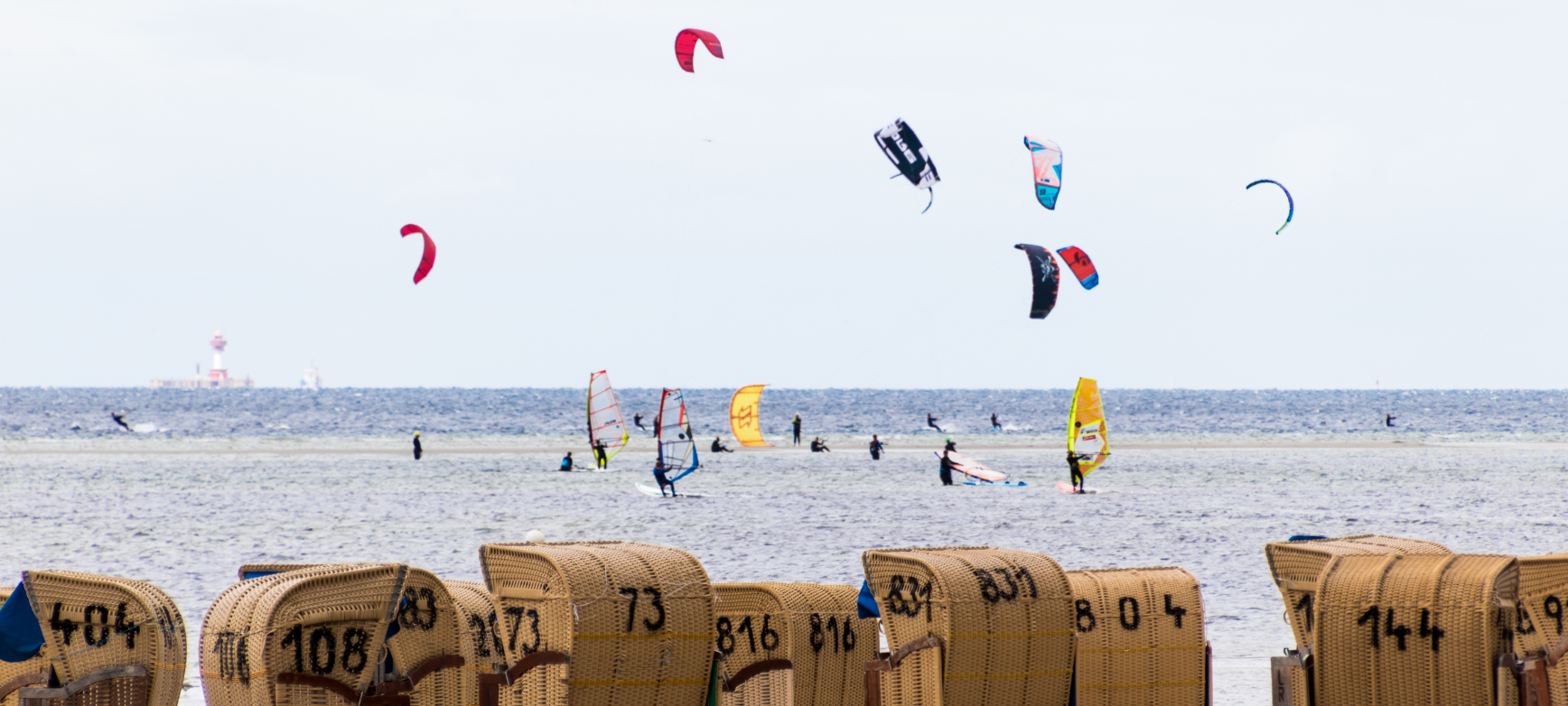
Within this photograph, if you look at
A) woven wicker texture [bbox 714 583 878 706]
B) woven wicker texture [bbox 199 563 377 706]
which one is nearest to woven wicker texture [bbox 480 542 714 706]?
woven wicker texture [bbox 714 583 878 706]

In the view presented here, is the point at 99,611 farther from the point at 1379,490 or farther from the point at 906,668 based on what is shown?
the point at 1379,490

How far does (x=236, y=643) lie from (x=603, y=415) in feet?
115

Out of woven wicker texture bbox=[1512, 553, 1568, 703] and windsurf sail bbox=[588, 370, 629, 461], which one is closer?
woven wicker texture bbox=[1512, 553, 1568, 703]

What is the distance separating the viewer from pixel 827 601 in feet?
25.3

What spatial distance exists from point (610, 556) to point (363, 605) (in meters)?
1.28

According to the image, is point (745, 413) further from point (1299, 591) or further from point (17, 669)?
point (17, 669)

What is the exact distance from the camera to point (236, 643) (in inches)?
208

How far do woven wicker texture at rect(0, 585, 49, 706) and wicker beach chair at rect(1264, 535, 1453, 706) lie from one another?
5474mm

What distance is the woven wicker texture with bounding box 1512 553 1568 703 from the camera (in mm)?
6848

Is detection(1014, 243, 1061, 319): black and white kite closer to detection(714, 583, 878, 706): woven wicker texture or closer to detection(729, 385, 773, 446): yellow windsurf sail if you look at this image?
detection(729, 385, 773, 446): yellow windsurf sail

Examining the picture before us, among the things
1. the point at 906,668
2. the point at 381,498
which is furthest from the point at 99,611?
the point at 381,498

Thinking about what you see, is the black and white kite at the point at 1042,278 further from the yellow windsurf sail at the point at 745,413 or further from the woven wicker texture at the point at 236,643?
the woven wicker texture at the point at 236,643

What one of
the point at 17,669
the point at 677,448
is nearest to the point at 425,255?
the point at 677,448

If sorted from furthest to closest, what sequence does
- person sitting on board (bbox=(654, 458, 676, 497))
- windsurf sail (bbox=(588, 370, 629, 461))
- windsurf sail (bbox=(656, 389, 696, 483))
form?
windsurf sail (bbox=(588, 370, 629, 461))
windsurf sail (bbox=(656, 389, 696, 483))
person sitting on board (bbox=(654, 458, 676, 497))
